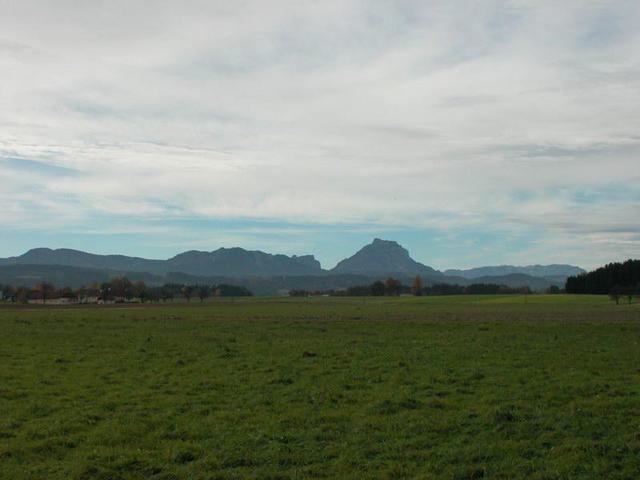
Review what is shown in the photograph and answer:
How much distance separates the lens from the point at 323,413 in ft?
54.4

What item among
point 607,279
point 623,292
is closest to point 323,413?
point 623,292

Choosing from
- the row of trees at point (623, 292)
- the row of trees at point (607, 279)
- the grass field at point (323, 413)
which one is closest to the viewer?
the grass field at point (323, 413)

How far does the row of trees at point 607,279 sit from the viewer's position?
6156 inches

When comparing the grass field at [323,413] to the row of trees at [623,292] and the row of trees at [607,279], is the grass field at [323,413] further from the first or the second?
the row of trees at [607,279]

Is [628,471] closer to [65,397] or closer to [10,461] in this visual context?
[10,461]

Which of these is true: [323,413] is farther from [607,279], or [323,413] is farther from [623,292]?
[607,279]

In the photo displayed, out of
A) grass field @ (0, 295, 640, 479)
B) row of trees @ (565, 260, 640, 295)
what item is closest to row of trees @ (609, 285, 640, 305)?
row of trees @ (565, 260, 640, 295)

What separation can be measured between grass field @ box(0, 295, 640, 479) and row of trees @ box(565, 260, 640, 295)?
5444 inches

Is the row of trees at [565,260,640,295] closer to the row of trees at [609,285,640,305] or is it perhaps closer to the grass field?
the row of trees at [609,285,640,305]

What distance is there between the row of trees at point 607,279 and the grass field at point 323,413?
5444 inches

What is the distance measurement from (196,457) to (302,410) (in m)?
4.37

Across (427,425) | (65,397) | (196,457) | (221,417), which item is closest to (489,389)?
(427,425)

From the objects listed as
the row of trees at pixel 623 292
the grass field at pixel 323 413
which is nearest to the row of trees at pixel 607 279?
the row of trees at pixel 623 292

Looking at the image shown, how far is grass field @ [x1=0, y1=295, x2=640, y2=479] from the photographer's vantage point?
1239 centimetres
